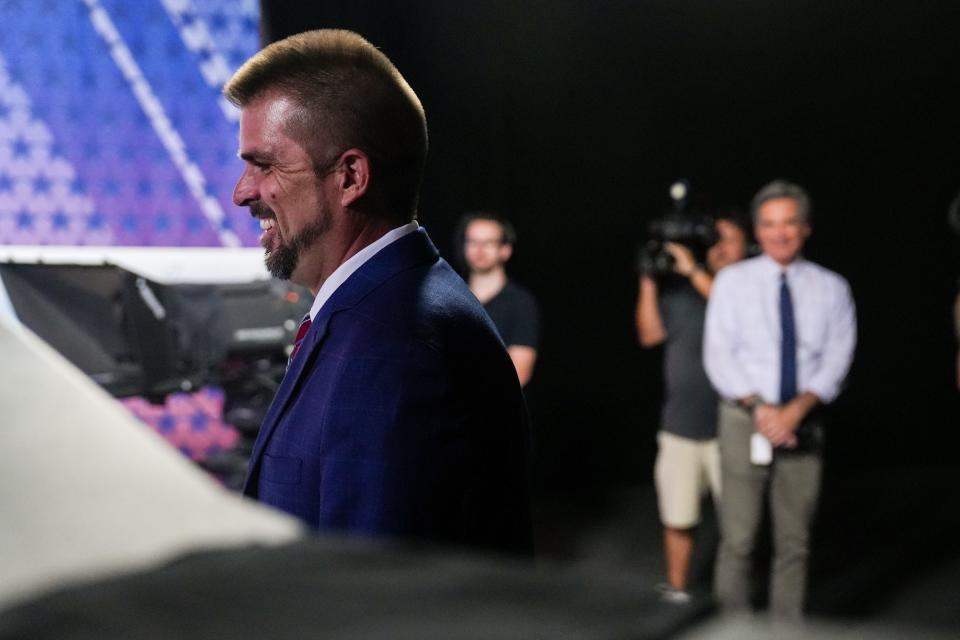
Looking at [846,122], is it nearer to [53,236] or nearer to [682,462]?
[682,462]

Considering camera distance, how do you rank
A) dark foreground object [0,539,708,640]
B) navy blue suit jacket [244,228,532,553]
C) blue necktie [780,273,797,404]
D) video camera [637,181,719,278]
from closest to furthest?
dark foreground object [0,539,708,640] → navy blue suit jacket [244,228,532,553] → blue necktie [780,273,797,404] → video camera [637,181,719,278]

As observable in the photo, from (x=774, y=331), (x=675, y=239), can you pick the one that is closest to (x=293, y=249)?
(x=774, y=331)

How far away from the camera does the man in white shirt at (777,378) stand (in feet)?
12.7

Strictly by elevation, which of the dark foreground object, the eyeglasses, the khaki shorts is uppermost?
the eyeglasses

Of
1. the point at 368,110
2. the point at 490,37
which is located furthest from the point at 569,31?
the point at 368,110

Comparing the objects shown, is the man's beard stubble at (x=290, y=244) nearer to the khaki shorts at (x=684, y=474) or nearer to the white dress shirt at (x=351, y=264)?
the white dress shirt at (x=351, y=264)

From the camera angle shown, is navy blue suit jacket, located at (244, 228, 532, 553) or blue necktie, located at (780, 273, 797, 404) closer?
navy blue suit jacket, located at (244, 228, 532, 553)

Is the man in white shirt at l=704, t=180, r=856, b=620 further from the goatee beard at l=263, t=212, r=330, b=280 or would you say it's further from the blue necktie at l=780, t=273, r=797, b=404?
the goatee beard at l=263, t=212, r=330, b=280

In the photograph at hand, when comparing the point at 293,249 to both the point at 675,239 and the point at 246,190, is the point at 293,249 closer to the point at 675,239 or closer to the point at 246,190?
the point at 246,190

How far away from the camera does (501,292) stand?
14.0ft

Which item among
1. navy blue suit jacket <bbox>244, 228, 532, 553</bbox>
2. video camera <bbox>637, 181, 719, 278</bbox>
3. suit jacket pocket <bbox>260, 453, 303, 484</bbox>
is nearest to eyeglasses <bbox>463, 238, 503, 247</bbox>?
video camera <bbox>637, 181, 719, 278</bbox>

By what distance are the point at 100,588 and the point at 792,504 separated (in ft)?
12.5

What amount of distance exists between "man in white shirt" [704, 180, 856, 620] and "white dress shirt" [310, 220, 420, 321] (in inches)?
104

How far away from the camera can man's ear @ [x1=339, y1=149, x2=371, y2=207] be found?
1413 mm
